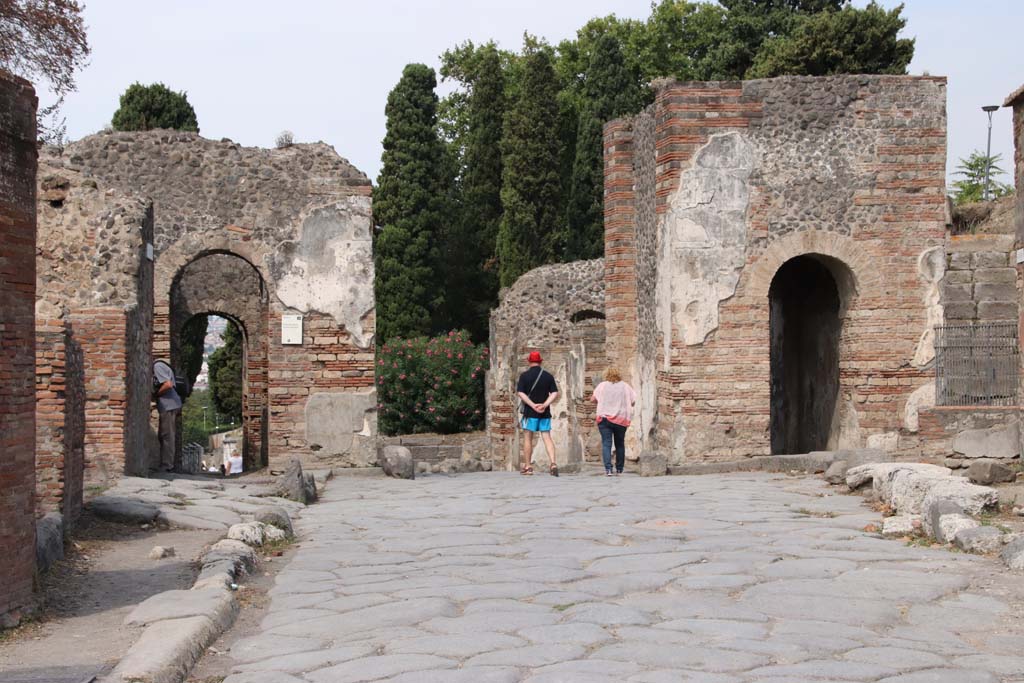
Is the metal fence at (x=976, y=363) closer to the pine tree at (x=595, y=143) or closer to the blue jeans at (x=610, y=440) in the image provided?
the blue jeans at (x=610, y=440)

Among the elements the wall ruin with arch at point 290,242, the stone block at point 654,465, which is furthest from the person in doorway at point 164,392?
the stone block at point 654,465

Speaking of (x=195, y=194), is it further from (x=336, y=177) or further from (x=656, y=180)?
(x=656, y=180)

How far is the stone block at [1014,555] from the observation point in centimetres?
615

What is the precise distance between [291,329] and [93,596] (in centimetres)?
745

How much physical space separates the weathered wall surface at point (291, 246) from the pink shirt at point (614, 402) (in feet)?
8.05

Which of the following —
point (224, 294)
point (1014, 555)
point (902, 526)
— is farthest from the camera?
point (224, 294)

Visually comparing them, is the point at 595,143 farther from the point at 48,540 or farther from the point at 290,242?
the point at 48,540

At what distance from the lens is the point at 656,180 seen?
14180 millimetres

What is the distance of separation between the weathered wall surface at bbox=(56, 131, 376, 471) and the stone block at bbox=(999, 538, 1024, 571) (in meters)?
8.15

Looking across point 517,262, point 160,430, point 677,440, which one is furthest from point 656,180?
point 517,262

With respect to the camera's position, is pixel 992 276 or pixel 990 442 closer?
pixel 990 442

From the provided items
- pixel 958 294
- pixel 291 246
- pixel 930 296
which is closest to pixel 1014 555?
pixel 930 296

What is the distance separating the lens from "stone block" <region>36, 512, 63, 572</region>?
6.34 m

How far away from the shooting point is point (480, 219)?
104ft
